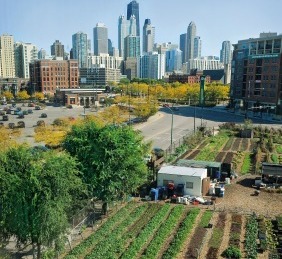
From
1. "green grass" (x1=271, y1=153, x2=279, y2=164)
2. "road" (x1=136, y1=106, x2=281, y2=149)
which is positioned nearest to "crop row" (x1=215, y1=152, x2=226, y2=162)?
"green grass" (x1=271, y1=153, x2=279, y2=164)

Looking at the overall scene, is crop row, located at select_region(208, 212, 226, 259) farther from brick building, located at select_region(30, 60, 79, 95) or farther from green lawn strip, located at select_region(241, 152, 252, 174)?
brick building, located at select_region(30, 60, 79, 95)

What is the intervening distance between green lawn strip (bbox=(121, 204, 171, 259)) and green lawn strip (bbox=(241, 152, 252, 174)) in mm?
13759

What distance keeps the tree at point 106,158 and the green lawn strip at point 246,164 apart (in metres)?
16.1

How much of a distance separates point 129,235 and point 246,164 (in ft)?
74.2

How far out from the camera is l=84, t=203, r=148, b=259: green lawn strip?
779 inches

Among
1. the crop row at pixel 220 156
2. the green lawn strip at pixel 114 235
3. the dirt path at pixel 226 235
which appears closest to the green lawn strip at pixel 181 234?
the dirt path at pixel 226 235

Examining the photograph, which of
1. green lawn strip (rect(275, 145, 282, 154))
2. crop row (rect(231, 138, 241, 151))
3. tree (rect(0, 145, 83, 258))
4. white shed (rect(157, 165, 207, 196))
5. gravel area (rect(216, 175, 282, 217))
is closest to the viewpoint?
tree (rect(0, 145, 83, 258))

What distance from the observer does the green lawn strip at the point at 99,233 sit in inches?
788

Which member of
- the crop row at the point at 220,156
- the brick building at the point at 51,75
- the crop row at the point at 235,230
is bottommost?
the crop row at the point at 235,230

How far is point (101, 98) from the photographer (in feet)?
411

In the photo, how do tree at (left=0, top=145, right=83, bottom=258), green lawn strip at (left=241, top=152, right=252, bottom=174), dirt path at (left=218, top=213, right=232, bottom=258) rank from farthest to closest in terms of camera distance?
green lawn strip at (left=241, top=152, right=252, bottom=174) < dirt path at (left=218, top=213, right=232, bottom=258) < tree at (left=0, top=145, right=83, bottom=258)

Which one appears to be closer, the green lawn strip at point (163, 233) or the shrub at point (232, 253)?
the shrub at point (232, 253)

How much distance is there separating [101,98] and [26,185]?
4298 inches

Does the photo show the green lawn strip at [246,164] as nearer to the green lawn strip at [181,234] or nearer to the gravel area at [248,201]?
the gravel area at [248,201]
